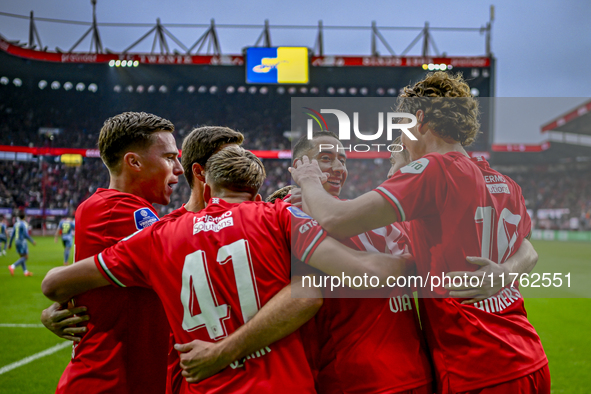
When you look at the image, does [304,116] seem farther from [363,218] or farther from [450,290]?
[450,290]

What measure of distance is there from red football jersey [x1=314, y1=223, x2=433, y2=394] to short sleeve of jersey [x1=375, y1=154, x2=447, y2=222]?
209 mm

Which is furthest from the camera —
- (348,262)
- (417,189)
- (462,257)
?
(462,257)

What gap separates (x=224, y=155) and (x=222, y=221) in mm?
348

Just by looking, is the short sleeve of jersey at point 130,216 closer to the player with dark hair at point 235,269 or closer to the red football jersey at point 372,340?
the player with dark hair at point 235,269

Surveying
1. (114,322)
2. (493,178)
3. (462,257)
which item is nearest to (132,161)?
(114,322)

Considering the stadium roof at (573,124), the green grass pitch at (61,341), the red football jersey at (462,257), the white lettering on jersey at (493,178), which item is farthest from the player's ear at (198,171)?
the stadium roof at (573,124)

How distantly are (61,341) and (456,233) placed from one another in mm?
6726

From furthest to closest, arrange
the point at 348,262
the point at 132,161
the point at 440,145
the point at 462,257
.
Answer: the point at 132,161 < the point at 440,145 < the point at 462,257 < the point at 348,262

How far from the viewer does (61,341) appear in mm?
6348

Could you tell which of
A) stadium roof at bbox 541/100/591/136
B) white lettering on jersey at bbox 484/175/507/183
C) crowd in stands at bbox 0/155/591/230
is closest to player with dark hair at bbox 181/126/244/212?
white lettering on jersey at bbox 484/175/507/183

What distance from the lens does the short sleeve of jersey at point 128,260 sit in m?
1.74

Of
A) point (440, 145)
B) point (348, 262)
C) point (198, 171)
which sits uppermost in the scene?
point (440, 145)

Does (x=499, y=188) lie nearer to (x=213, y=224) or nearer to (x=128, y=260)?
(x=213, y=224)

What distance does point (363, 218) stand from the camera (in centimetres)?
163
